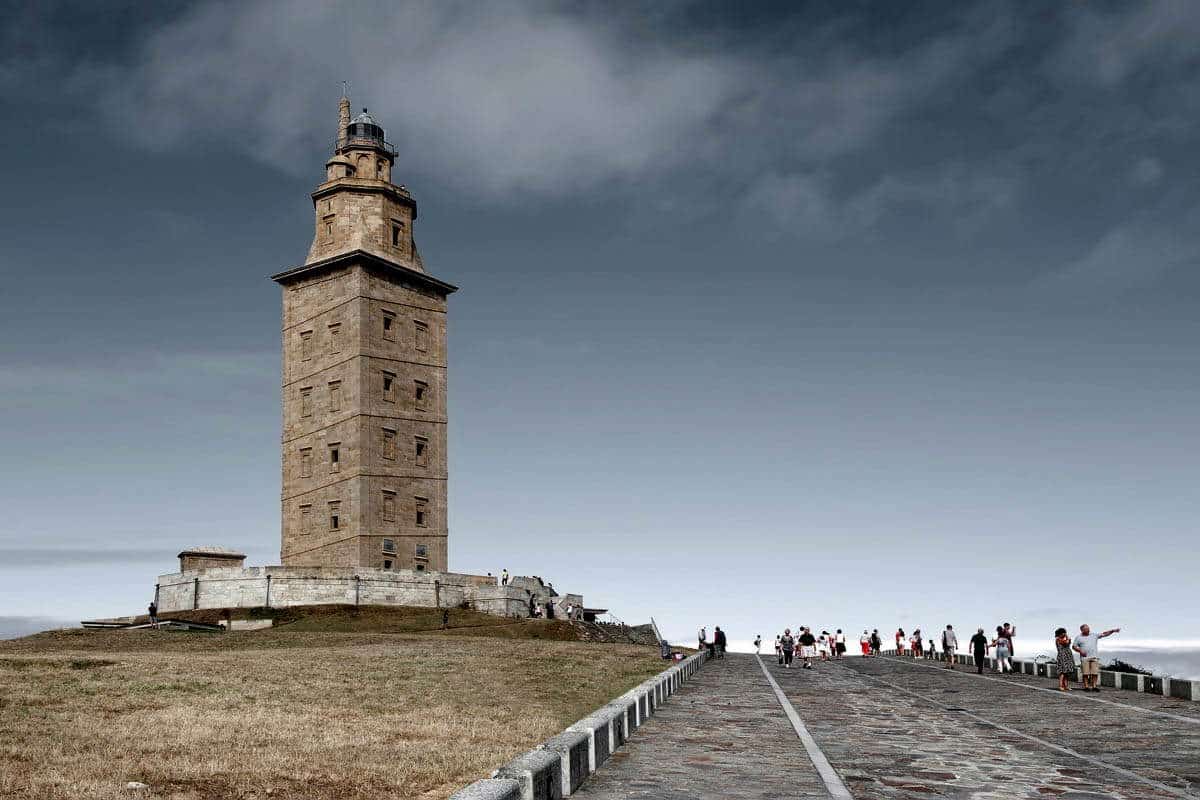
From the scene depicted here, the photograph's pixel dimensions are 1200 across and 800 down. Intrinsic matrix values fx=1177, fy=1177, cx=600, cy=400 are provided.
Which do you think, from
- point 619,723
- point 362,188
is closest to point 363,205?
point 362,188

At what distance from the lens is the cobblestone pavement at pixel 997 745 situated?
10695 millimetres

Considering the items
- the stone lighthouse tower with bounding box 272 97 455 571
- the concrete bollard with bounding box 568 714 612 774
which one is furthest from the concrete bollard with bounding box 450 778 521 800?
the stone lighthouse tower with bounding box 272 97 455 571

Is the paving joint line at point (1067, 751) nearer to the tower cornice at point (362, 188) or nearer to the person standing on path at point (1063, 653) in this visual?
the person standing on path at point (1063, 653)

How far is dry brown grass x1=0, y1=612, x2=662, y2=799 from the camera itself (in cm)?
1255

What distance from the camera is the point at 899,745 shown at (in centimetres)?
1411

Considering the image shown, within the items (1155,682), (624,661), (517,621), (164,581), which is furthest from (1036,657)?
(164,581)

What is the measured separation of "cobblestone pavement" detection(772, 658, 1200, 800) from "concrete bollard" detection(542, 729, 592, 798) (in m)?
2.41

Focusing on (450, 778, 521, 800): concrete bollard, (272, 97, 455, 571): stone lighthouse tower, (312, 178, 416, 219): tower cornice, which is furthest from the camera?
(312, 178, 416, 219): tower cornice

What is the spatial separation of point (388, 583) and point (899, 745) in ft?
145

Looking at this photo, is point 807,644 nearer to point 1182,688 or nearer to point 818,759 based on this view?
point 1182,688

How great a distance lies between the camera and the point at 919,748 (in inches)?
543

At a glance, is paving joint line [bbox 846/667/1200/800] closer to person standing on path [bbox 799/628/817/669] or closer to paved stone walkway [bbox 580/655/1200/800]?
paved stone walkway [bbox 580/655/1200/800]

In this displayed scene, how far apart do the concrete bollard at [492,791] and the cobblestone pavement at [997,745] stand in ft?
11.5

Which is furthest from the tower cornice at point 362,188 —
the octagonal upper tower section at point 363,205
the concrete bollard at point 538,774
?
the concrete bollard at point 538,774
